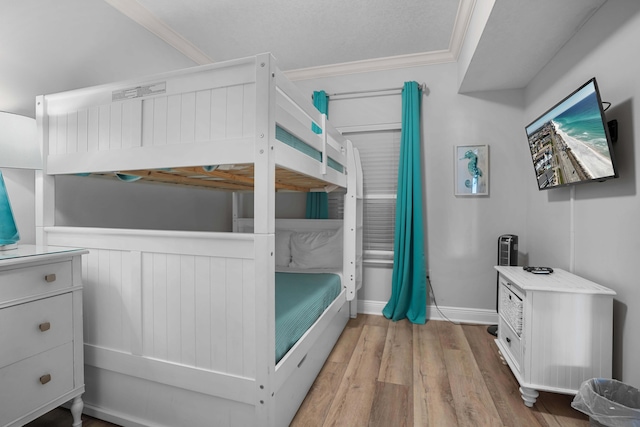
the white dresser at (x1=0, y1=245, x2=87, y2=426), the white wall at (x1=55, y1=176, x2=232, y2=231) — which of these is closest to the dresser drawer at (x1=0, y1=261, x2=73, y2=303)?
the white dresser at (x1=0, y1=245, x2=87, y2=426)

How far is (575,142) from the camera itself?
1804 millimetres

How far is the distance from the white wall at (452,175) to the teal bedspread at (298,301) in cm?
108

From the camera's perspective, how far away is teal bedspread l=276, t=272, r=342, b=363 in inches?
59.3

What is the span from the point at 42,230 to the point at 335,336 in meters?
1.99

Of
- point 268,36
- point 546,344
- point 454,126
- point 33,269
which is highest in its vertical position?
point 268,36

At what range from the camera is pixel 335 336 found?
247 centimetres

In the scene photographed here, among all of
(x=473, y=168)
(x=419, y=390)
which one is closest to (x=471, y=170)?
(x=473, y=168)

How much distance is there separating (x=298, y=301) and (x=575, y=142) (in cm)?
186

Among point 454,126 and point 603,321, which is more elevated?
point 454,126

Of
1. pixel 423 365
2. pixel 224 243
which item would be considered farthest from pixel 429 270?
pixel 224 243

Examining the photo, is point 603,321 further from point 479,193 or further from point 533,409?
point 479,193

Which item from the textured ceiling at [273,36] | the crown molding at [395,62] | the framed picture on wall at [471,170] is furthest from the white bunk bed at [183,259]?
the framed picture on wall at [471,170]

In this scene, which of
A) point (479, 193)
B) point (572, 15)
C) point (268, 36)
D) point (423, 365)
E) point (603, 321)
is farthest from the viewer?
point (479, 193)

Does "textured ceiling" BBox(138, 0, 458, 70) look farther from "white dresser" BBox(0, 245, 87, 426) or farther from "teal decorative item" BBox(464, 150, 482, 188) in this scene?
"white dresser" BBox(0, 245, 87, 426)
